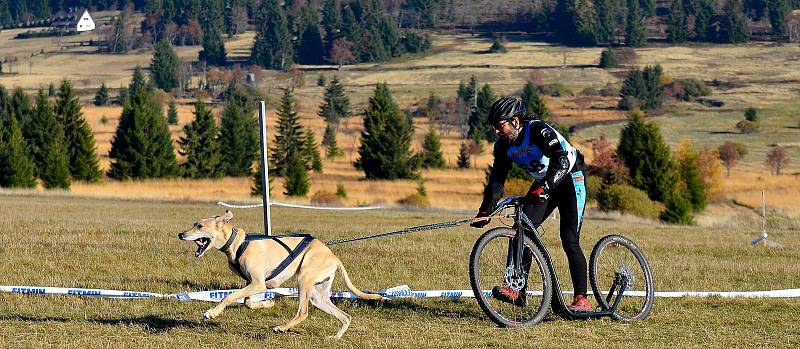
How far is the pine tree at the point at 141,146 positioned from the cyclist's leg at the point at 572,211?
82.8 metres

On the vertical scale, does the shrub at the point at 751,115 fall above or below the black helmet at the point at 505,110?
below

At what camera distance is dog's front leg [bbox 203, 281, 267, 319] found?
441 inches

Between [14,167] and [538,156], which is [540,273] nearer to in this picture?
[538,156]

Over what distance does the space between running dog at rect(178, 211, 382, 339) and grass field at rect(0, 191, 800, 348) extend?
40 centimetres

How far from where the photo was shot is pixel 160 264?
18125 millimetres

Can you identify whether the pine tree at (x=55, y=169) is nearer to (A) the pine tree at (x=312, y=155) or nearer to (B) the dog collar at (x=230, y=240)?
(A) the pine tree at (x=312, y=155)

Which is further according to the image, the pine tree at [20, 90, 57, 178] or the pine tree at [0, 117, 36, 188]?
the pine tree at [20, 90, 57, 178]

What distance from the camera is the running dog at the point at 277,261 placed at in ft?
38.0

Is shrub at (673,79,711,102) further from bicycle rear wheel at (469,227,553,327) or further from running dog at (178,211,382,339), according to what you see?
running dog at (178,211,382,339)

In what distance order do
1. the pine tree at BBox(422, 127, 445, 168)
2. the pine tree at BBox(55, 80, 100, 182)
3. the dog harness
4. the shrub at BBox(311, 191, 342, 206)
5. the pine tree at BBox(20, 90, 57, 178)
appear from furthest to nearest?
the pine tree at BBox(422, 127, 445, 168) → the pine tree at BBox(20, 90, 57, 178) → the pine tree at BBox(55, 80, 100, 182) → the shrub at BBox(311, 191, 342, 206) → the dog harness

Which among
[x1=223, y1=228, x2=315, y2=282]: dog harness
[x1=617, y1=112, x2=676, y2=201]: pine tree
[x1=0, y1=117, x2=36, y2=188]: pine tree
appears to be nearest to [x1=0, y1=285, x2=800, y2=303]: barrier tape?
[x1=223, y1=228, x2=315, y2=282]: dog harness

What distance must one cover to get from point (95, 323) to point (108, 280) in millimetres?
4034

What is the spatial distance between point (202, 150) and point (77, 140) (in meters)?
10.3

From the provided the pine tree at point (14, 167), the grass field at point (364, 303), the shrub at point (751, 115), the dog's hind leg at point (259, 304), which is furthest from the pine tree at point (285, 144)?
the dog's hind leg at point (259, 304)
